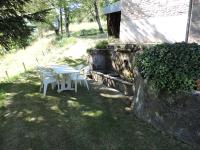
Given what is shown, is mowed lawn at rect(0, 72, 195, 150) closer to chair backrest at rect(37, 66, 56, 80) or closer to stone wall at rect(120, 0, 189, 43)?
chair backrest at rect(37, 66, 56, 80)

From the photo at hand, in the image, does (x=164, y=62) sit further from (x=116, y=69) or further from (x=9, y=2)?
(x=116, y=69)

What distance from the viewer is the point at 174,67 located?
649cm

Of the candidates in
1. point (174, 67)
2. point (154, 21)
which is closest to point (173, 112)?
point (174, 67)

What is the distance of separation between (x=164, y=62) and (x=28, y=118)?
4.10 m

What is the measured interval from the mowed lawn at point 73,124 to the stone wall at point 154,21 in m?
3.63

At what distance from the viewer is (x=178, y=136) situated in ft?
20.5

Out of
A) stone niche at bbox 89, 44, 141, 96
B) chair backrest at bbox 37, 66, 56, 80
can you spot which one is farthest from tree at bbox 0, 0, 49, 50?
stone niche at bbox 89, 44, 141, 96

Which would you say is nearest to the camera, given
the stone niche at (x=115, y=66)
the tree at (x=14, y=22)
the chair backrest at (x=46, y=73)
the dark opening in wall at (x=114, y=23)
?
the tree at (x=14, y=22)

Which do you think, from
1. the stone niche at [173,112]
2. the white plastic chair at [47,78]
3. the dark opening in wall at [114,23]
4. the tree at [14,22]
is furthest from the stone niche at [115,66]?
the dark opening in wall at [114,23]

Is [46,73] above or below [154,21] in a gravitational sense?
below

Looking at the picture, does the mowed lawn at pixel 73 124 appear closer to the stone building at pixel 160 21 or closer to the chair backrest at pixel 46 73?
the chair backrest at pixel 46 73

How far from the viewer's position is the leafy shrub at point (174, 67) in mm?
6230

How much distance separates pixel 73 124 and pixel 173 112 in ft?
8.73

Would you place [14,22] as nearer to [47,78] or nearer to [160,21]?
[47,78]
